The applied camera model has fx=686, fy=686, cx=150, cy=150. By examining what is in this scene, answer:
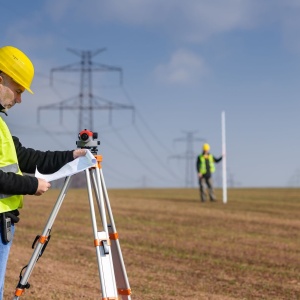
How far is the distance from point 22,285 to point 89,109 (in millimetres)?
41201

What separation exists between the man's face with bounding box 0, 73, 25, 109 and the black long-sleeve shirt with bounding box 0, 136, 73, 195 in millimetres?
312

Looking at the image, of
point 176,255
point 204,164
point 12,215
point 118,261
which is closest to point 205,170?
point 204,164

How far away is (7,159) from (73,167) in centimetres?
58

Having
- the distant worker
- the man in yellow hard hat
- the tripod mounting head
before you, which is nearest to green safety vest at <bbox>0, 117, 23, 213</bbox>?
the man in yellow hard hat

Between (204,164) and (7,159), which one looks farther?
(204,164)

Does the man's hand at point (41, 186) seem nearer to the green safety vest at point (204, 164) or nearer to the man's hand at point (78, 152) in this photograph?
the man's hand at point (78, 152)

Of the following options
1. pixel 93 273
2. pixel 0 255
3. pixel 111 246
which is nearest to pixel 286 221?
pixel 93 273

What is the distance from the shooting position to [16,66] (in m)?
4.33

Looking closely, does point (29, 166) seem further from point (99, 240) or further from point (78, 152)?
point (99, 240)

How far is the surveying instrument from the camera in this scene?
15.8 feet

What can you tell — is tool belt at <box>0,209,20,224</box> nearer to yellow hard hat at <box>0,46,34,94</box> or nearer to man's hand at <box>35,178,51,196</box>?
man's hand at <box>35,178,51,196</box>

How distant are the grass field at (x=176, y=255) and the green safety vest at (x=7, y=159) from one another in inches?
142

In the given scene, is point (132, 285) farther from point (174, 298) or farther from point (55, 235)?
point (55, 235)

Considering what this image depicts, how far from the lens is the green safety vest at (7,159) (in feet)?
13.9
